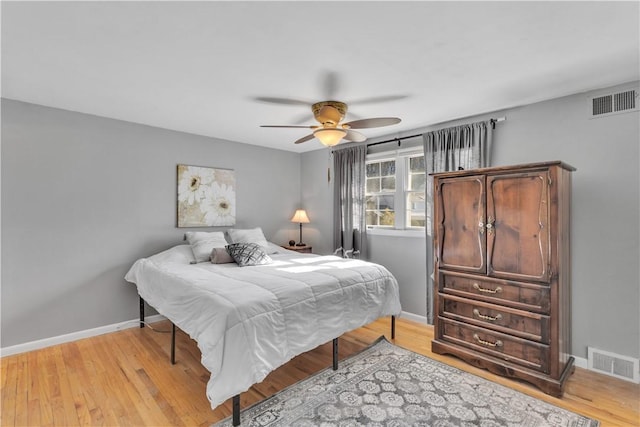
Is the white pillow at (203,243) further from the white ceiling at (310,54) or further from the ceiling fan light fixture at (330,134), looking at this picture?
the ceiling fan light fixture at (330,134)

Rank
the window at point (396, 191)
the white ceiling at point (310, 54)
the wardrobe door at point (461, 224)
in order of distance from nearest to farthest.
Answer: the white ceiling at point (310, 54), the wardrobe door at point (461, 224), the window at point (396, 191)

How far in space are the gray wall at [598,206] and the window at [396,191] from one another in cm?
116

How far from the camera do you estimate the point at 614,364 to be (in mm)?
2566

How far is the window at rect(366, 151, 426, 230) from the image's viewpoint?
3.98 m

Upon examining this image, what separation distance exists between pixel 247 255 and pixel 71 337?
78.6 inches

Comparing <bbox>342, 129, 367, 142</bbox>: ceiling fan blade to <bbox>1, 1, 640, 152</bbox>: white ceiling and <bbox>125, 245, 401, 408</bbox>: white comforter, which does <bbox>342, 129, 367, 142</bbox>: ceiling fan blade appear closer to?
<bbox>1, 1, 640, 152</bbox>: white ceiling

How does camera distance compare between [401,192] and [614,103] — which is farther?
[401,192]

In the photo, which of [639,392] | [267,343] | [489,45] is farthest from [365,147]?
[639,392]

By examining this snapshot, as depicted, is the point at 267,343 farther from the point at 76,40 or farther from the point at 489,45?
the point at 489,45

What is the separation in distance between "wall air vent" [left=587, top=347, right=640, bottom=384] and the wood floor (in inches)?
2.7

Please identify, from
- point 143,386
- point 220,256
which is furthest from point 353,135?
point 143,386

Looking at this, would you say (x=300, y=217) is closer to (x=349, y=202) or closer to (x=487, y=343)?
(x=349, y=202)

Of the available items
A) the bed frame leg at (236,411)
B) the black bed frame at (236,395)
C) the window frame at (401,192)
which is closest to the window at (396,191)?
the window frame at (401,192)

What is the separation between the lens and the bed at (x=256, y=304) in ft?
6.29
